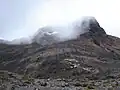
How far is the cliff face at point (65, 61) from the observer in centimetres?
15075

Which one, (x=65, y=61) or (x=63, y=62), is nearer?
(x=63, y=62)

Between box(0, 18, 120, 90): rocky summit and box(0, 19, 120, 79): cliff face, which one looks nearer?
box(0, 18, 120, 90): rocky summit

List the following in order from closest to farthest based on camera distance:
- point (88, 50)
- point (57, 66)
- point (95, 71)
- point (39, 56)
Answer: point (95, 71), point (57, 66), point (39, 56), point (88, 50)

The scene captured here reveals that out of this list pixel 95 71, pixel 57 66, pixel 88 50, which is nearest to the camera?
pixel 95 71

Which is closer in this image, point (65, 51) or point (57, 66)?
point (57, 66)

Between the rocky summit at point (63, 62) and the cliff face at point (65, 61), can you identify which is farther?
the cliff face at point (65, 61)

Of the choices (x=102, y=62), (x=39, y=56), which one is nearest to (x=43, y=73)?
(x=39, y=56)

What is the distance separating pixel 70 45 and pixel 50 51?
56.1 feet

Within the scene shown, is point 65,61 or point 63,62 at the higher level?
point 65,61

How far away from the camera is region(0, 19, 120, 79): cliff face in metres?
151

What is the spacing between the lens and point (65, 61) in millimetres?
162000

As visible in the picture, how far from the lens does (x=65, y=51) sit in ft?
582

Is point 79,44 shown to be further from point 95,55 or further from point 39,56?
point 39,56

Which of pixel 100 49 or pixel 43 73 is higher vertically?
pixel 100 49
